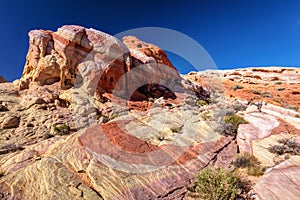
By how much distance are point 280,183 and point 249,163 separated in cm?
149

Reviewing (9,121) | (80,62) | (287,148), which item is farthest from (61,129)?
(287,148)

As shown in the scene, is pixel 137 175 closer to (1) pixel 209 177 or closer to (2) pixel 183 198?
(2) pixel 183 198

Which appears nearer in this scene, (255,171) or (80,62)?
(255,171)

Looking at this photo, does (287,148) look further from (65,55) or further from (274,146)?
(65,55)

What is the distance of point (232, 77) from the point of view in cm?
4638

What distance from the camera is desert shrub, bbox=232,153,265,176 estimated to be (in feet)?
20.8

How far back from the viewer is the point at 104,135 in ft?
27.5

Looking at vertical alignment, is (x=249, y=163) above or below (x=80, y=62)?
below

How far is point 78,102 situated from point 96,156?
12.3 metres

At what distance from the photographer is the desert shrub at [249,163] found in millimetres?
6334

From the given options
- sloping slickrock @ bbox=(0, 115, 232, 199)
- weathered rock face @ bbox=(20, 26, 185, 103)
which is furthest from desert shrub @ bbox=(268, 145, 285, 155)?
weathered rock face @ bbox=(20, 26, 185, 103)

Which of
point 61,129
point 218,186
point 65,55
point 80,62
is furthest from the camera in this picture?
point 80,62

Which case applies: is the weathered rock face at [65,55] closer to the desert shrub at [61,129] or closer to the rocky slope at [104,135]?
the rocky slope at [104,135]

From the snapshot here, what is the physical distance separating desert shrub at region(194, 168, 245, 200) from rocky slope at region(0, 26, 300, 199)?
0.42 metres
